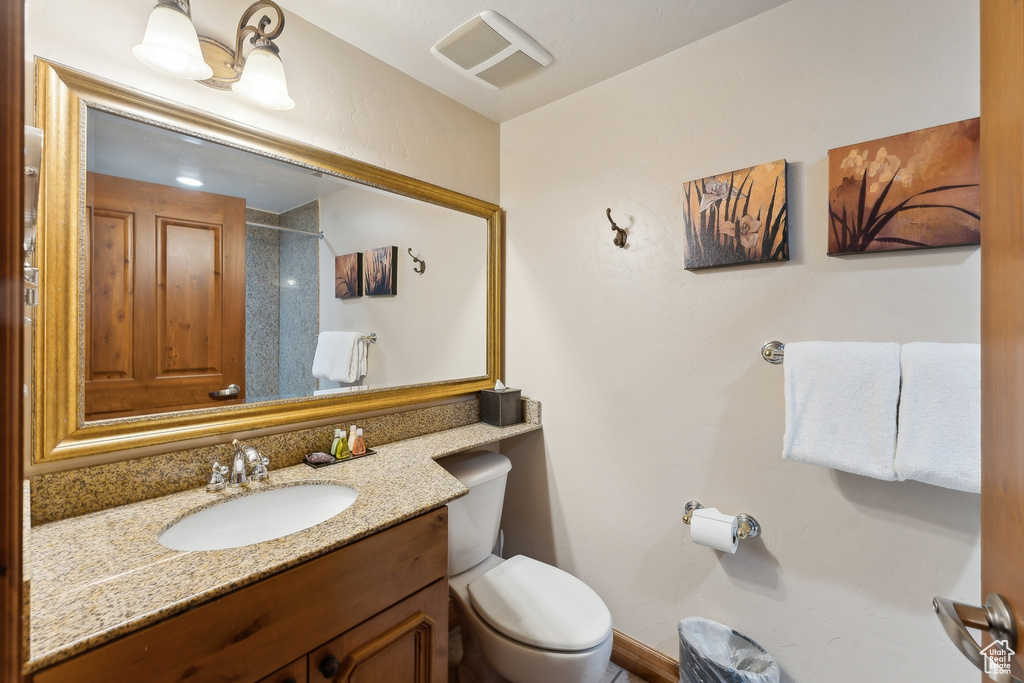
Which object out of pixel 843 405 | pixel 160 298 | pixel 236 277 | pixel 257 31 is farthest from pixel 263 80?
pixel 843 405

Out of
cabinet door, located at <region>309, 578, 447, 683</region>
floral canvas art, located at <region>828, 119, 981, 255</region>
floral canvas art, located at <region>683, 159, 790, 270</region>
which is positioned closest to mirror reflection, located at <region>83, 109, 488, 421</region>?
cabinet door, located at <region>309, 578, 447, 683</region>

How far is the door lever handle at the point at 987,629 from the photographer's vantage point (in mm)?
474

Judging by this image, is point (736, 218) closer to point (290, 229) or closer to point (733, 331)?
point (733, 331)

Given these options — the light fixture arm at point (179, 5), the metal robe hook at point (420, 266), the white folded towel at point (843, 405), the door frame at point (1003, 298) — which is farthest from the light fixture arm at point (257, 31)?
the white folded towel at point (843, 405)

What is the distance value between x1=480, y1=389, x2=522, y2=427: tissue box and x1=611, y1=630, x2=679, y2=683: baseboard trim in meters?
0.91

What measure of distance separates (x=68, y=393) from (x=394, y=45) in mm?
1403

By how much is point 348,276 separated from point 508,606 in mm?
1228

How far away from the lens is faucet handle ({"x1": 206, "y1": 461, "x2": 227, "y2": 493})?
3.78ft

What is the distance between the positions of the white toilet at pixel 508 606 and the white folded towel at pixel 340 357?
1.71 ft

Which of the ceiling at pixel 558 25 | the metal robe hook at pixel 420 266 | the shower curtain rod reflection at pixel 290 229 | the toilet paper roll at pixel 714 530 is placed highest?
the ceiling at pixel 558 25

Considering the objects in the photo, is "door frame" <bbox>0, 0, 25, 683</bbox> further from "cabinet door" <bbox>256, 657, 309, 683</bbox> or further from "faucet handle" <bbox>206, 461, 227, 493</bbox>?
"faucet handle" <bbox>206, 461, 227, 493</bbox>

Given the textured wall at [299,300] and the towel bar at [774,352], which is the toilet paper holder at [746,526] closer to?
the towel bar at [774,352]

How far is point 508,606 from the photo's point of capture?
139 centimetres

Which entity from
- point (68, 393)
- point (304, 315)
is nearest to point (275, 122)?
point (304, 315)
